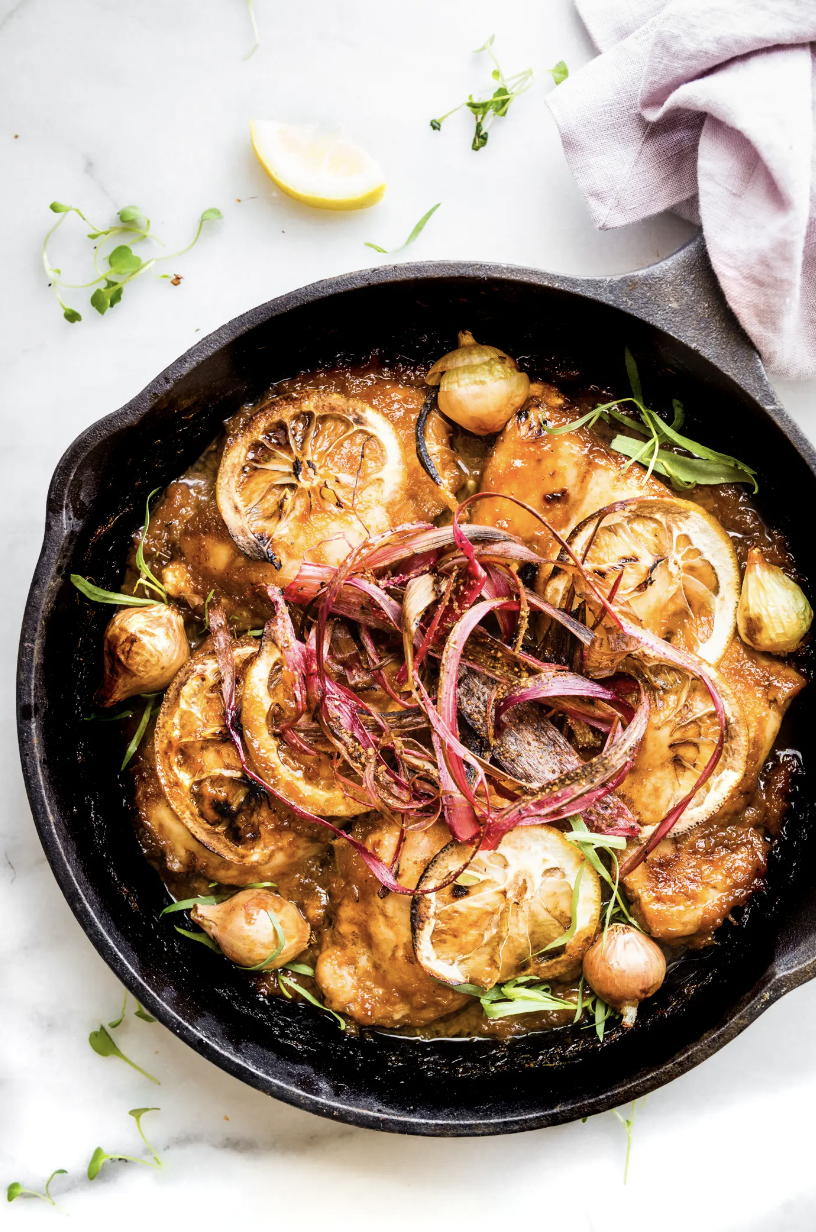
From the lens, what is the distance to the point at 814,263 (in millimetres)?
2297

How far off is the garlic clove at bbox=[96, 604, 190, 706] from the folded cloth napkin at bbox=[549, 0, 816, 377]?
1466mm

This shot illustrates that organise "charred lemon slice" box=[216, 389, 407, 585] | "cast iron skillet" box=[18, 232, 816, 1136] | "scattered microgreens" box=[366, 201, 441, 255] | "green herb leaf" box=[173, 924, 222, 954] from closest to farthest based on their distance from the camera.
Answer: "cast iron skillet" box=[18, 232, 816, 1136], "charred lemon slice" box=[216, 389, 407, 585], "green herb leaf" box=[173, 924, 222, 954], "scattered microgreens" box=[366, 201, 441, 255]

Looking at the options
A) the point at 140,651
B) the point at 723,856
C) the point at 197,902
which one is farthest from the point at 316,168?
the point at 723,856

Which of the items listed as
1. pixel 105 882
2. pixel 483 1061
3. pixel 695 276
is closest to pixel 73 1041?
pixel 105 882

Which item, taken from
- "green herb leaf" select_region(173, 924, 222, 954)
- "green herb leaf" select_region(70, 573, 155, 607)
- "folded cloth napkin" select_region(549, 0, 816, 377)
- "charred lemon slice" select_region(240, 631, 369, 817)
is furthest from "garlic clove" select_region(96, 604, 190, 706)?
"folded cloth napkin" select_region(549, 0, 816, 377)

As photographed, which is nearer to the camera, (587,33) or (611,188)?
(611,188)

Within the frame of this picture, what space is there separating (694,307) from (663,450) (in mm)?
353

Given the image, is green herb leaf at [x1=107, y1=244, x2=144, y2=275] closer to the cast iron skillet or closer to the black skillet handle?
the cast iron skillet

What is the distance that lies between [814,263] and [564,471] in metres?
0.79

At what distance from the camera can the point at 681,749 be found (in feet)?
7.30

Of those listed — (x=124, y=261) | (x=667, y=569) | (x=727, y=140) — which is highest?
(x=124, y=261)

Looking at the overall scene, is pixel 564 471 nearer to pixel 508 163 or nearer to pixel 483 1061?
pixel 508 163

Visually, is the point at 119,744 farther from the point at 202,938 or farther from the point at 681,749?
the point at 681,749

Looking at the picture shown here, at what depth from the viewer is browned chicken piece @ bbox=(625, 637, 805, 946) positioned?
2.26 metres
